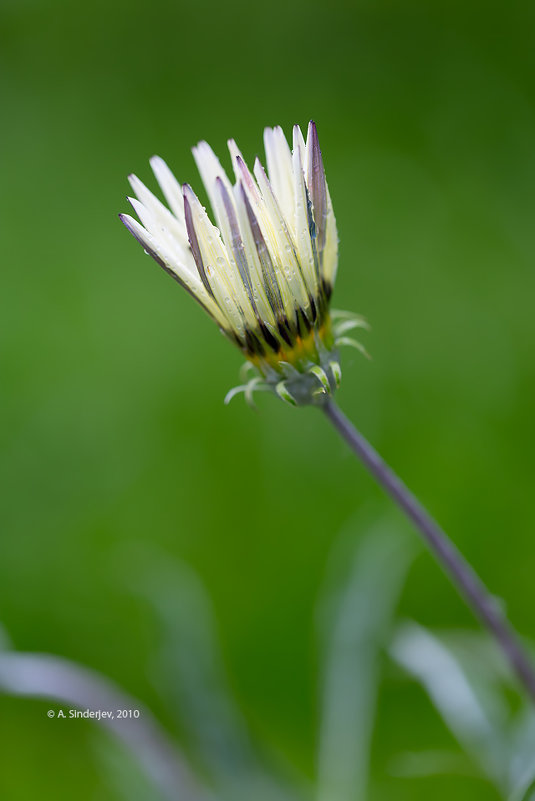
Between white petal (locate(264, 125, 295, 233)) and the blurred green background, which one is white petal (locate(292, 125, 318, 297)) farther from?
the blurred green background

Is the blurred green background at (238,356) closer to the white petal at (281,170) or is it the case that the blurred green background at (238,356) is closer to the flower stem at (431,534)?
the flower stem at (431,534)

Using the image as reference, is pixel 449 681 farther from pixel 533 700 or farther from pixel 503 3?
pixel 503 3

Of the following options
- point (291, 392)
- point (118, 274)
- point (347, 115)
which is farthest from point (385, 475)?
point (347, 115)

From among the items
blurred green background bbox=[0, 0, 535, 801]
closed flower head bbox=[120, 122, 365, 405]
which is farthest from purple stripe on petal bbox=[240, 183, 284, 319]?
blurred green background bbox=[0, 0, 535, 801]

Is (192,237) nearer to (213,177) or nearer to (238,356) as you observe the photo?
(213,177)

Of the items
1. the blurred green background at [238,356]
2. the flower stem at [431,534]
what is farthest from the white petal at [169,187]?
the blurred green background at [238,356]
